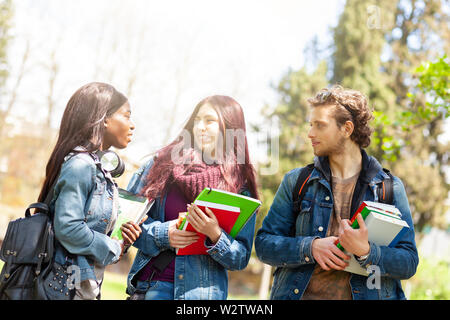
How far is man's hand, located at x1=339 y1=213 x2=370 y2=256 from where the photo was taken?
2.28m

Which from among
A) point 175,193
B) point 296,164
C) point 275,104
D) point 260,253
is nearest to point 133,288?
point 175,193

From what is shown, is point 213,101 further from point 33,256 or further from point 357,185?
point 33,256

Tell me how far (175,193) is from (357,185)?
117 centimetres

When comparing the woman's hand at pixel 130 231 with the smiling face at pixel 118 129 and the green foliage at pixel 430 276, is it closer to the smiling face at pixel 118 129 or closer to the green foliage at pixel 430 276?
the smiling face at pixel 118 129

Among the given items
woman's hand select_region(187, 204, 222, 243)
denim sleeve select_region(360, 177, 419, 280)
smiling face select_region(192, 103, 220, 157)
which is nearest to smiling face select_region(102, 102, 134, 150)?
smiling face select_region(192, 103, 220, 157)

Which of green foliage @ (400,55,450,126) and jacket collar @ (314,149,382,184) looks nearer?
jacket collar @ (314,149,382,184)

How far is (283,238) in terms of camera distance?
2.62 metres

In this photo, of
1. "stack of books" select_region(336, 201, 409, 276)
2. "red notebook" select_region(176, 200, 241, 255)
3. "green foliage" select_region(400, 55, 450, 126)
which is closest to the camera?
"stack of books" select_region(336, 201, 409, 276)

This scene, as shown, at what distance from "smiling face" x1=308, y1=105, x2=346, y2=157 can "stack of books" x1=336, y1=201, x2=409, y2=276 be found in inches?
20.8

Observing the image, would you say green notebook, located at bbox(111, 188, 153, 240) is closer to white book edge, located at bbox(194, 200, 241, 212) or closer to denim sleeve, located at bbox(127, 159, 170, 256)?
denim sleeve, located at bbox(127, 159, 170, 256)

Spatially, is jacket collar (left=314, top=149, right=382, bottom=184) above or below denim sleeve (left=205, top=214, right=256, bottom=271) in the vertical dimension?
above

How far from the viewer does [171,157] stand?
2.86 m

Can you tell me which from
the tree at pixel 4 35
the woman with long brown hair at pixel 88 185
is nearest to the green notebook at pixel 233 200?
the woman with long brown hair at pixel 88 185

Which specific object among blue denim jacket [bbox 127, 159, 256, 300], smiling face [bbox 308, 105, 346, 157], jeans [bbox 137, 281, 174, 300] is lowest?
jeans [bbox 137, 281, 174, 300]
